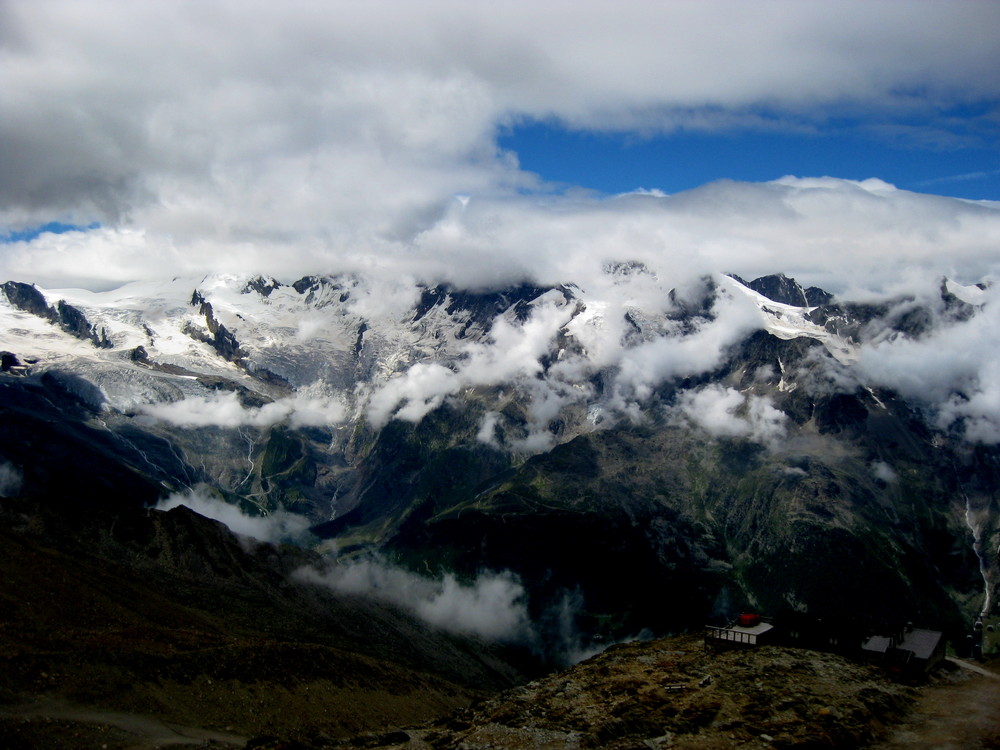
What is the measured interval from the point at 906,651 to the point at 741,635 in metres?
21.3

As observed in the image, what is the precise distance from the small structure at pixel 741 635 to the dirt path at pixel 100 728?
218 feet

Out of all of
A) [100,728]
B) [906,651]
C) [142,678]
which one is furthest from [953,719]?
[142,678]

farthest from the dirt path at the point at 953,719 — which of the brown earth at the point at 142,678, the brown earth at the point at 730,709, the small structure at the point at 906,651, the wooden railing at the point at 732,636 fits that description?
the brown earth at the point at 142,678

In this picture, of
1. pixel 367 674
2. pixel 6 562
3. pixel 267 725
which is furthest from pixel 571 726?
pixel 6 562

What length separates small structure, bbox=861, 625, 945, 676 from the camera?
11394 cm

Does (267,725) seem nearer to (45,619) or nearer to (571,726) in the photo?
(45,619)

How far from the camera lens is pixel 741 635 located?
12575cm

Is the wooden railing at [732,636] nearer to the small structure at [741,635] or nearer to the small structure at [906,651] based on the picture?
the small structure at [741,635]

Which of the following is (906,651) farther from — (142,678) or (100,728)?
(142,678)

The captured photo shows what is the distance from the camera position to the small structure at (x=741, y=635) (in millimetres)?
124562

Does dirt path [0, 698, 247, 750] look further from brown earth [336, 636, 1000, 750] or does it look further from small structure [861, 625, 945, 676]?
small structure [861, 625, 945, 676]

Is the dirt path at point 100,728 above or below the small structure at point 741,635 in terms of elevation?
below

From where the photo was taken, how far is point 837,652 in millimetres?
121188

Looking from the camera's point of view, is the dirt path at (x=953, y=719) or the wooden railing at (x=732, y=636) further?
the wooden railing at (x=732, y=636)
